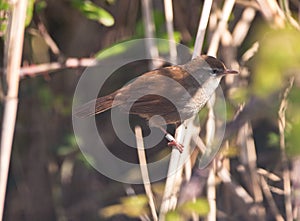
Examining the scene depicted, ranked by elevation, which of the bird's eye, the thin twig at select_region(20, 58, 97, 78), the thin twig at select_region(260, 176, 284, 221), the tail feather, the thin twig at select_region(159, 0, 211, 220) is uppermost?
the thin twig at select_region(20, 58, 97, 78)

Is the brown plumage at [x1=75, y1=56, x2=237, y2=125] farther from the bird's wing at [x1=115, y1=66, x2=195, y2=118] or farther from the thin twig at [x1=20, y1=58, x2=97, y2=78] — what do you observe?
the thin twig at [x1=20, y1=58, x2=97, y2=78]

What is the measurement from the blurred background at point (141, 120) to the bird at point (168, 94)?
11 centimetres

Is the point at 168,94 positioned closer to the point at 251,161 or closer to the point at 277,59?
the point at 251,161

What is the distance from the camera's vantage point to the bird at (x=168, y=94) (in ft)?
8.02

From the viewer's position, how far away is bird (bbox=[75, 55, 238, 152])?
244cm

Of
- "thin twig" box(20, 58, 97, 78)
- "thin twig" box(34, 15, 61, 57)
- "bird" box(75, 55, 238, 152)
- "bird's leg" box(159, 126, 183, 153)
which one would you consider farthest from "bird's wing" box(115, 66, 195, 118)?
"thin twig" box(34, 15, 61, 57)

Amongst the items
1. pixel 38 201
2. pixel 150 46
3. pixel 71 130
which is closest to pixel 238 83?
pixel 150 46

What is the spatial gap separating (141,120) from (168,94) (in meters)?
0.23

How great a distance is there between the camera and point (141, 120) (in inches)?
108

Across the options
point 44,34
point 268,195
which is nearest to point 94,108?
point 268,195

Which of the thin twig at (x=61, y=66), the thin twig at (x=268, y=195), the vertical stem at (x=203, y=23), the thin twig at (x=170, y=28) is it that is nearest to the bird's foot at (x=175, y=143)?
the vertical stem at (x=203, y=23)

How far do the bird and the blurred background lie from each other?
0.37ft

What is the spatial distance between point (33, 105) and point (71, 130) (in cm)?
26

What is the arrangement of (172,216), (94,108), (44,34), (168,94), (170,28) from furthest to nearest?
(44,34) < (170,28) < (168,94) < (94,108) < (172,216)
